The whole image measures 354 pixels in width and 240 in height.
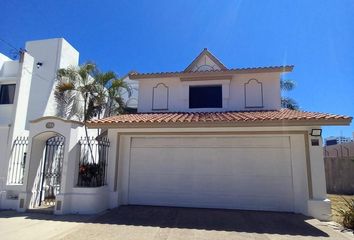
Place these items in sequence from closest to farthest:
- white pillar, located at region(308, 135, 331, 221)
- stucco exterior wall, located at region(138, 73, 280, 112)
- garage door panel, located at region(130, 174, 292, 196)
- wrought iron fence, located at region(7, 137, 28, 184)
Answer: white pillar, located at region(308, 135, 331, 221) < garage door panel, located at region(130, 174, 292, 196) < wrought iron fence, located at region(7, 137, 28, 184) < stucco exterior wall, located at region(138, 73, 280, 112)

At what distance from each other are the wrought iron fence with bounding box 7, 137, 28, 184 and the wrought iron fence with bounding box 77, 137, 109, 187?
10.1ft

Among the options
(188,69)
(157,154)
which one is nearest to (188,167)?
(157,154)

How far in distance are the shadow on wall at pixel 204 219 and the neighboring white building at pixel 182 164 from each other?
2.08 feet

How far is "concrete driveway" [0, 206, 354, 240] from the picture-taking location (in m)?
7.71

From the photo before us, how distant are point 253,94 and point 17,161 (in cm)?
1214

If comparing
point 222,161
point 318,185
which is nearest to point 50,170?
point 222,161

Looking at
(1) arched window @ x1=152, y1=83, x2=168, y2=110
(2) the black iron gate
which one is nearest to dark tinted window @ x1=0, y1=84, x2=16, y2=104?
(2) the black iron gate

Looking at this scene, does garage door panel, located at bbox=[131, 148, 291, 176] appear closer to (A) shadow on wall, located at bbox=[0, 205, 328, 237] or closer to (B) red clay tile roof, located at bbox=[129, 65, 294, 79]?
(A) shadow on wall, located at bbox=[0, 205, 328, 237]

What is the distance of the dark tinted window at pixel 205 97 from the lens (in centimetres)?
1473

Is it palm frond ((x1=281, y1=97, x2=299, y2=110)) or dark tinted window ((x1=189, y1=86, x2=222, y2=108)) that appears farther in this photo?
palm frond ((x1=281, y1=97, x2=299, y2=110))

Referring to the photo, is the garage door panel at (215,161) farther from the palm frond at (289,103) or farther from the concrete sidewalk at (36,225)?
the palm frond at (289,103)

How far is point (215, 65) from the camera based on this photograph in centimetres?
1599

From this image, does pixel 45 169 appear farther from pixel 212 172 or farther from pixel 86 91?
pixel 212 172

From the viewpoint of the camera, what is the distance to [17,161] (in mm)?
12195
